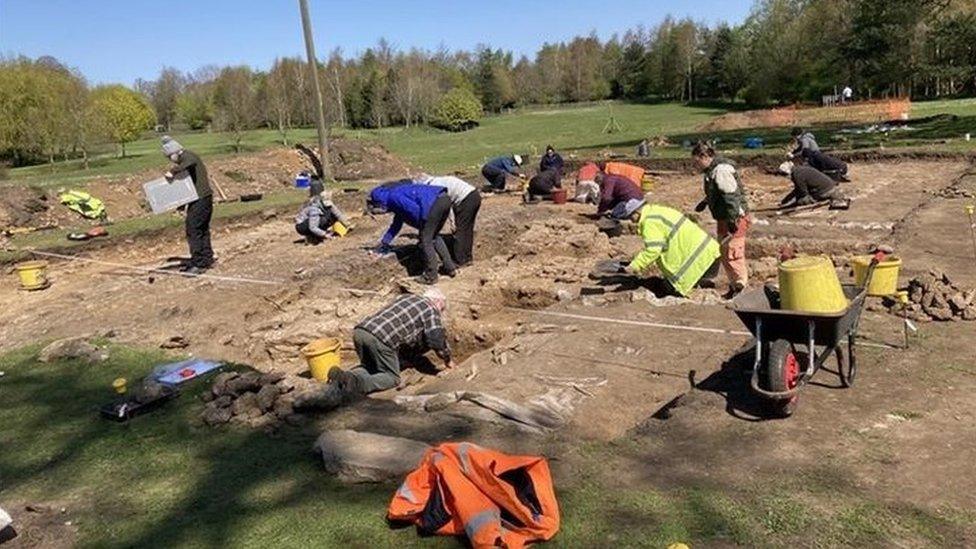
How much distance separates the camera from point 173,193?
10.8 m

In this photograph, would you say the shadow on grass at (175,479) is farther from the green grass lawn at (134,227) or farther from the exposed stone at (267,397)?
the green grass lawn at (134,227)

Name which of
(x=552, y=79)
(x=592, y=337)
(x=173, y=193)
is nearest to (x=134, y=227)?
(x=173, y=193)

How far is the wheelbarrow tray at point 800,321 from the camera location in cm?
509

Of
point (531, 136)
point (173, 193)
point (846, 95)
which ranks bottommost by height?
point (173, 193)

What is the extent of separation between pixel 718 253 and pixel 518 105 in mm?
70336

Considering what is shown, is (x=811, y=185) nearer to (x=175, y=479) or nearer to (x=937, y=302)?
(x=937, y=302)

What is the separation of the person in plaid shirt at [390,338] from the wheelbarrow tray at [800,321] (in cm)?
270

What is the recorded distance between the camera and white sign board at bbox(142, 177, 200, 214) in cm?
1077

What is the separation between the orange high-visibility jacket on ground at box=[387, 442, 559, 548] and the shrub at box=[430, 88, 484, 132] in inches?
2032

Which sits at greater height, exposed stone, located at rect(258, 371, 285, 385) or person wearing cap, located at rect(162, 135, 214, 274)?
person wearing cap, located at rect(162, 135, 214, 274)

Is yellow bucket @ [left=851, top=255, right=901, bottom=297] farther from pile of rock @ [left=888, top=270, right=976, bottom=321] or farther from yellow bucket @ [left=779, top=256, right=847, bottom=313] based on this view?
yellow bucket @ [left=779, top=256, right=847, bottom=313]

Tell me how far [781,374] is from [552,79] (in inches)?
2998

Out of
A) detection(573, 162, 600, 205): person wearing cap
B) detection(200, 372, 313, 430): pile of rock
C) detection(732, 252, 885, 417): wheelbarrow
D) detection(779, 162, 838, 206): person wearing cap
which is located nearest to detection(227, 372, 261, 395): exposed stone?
detection(200, 372, 313, 430): pile of rock

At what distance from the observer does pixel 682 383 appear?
6348mm
